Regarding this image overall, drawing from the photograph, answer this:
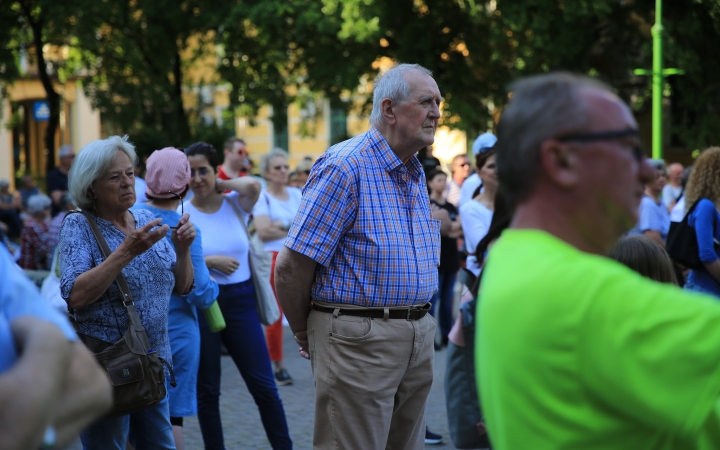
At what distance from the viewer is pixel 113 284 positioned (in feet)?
12.2

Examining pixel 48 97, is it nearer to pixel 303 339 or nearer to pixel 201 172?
pixel 201 172

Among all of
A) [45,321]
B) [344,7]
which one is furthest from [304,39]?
[45,321]

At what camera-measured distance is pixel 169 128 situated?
2191cm

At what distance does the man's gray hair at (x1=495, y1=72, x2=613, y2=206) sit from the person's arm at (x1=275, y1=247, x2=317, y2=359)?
2028 mm

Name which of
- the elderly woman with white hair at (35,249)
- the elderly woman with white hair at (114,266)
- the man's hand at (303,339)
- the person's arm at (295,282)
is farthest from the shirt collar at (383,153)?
the elderly woman with white hair at (35,249)

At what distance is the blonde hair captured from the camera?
20.0 ft

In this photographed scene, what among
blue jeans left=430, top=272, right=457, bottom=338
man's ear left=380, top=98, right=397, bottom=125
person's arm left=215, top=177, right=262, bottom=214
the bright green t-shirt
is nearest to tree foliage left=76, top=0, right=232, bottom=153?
blue jeans left=430, top=272, right=457, bottom=338

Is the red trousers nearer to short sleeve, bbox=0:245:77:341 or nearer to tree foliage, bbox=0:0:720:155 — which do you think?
short sleeve, bbox=0:245:77:341

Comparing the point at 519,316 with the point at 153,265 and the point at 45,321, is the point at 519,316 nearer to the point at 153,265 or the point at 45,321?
the point at 45,321

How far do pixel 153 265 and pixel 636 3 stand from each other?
18.2 metres

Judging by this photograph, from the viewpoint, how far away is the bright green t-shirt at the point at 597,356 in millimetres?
1314

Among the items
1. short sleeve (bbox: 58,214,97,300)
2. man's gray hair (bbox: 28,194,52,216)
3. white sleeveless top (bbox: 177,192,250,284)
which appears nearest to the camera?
short sleeve (bbox: 58,214,97,300)

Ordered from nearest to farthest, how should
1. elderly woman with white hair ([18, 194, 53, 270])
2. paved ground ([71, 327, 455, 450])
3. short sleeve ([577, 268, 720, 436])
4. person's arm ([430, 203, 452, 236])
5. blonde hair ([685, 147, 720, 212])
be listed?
short sleeve ([577, 268, 720, 436]), blonde hair ([685, 147, 720, 212]), paved ground ([71, 327, 455, 450]), person's arm ([430, 203, 452, 236]), elderly woman with white hair ([18, 194, 53, 270])

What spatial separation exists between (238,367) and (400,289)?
202 cm
